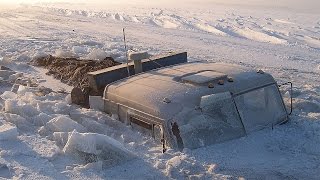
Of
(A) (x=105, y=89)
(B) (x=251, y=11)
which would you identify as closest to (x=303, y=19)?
(B) (x=251, y=11)

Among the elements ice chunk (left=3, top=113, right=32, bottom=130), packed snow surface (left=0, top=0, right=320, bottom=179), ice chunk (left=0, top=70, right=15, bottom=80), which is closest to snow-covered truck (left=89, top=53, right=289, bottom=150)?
packed snow surface (left=0, top=0, right=320, bottom=179)

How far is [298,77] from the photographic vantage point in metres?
12.0

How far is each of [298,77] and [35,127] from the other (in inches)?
289

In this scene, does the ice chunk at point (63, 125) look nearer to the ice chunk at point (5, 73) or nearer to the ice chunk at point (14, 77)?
the ice chunk at point (14, 77)

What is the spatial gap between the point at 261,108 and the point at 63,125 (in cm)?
316

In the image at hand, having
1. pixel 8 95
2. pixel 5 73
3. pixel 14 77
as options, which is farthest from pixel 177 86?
pixel 5 73

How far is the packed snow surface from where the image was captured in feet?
19.9

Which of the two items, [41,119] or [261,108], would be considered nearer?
[261,108]

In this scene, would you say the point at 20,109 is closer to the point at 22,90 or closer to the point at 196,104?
the point at 22,90

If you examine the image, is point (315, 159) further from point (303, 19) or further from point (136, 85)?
point (303, 19)

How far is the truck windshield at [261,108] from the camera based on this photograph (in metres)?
6.88

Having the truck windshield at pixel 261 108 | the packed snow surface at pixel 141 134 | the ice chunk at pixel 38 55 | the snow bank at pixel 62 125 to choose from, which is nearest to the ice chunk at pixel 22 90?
the packed snow surface at pixel 141 134

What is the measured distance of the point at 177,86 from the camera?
700 cm

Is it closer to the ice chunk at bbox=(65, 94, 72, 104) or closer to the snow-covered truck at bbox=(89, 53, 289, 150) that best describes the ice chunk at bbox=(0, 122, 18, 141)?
the snow-covered truck at bbox=(89, 53, 289, 150)
